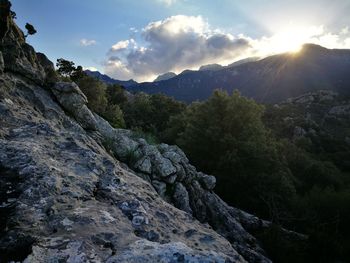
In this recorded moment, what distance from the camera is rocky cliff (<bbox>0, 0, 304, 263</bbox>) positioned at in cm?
437

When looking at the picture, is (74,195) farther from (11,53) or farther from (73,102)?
(11,53)

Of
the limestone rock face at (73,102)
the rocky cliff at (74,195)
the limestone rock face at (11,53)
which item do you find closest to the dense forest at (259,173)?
the limestone rock face at (73,102)

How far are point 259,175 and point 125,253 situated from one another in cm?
2161

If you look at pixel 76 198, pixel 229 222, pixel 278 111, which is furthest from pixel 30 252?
pixel 278 111

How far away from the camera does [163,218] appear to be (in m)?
6.72

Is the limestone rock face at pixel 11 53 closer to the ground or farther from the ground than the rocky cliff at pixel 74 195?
farther from the ground

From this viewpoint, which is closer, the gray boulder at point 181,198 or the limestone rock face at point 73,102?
the limestone rock face at point 73,102

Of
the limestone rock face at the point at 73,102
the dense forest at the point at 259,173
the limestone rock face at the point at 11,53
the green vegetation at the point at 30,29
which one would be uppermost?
the green vegetation at the point at 30,29

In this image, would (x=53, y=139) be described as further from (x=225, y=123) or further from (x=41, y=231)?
(x=225, y=123)

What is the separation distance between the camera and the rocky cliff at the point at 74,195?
437 centimetres

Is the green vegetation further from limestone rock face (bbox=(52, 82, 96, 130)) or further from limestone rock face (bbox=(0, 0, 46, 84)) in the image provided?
limestone rock face (bbox=(52, 82, 96, 130))

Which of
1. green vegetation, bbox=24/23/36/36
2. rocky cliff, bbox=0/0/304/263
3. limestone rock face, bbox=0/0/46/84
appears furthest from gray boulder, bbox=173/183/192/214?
green vegetation, bbox=24/23/36/36

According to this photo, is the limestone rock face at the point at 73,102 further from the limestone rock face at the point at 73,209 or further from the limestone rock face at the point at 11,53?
the limestone rock face at the point at 73,209

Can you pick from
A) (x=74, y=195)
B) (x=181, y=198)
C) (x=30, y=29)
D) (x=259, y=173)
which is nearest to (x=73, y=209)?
(x=74, y=195)
